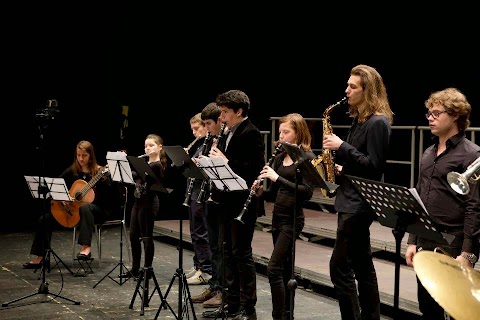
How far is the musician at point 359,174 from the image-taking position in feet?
12.9

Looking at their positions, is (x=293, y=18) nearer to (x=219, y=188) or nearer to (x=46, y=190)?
(x=46, y=190)

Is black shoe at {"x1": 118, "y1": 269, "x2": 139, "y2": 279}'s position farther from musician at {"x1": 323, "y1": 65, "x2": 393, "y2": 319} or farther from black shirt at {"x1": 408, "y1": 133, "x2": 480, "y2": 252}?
black shirt at {"x1": 408, "y1": 133, "x2": 480, "y2": 252}

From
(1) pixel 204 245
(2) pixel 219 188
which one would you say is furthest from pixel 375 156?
(1) pixel 204 245

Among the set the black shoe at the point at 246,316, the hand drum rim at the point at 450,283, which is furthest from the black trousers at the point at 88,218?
the hand drum rim at the point at 450,283

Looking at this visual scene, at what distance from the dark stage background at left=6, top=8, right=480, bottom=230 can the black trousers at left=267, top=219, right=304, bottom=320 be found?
527 cm

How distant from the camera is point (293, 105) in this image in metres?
10.6

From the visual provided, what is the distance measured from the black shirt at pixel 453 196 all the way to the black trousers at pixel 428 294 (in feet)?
0.23

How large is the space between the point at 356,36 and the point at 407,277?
15.7ft

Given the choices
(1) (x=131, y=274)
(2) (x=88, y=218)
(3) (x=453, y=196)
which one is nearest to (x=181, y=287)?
(1) (x=131, y=274)

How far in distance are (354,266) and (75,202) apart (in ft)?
13.1

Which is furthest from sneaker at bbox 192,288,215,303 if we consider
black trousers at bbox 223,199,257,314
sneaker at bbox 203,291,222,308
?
black trousers at bbox 223,199,257,314

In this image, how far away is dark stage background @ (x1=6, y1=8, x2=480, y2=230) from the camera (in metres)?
9.56

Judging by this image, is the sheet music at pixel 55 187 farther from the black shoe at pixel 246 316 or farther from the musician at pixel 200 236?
the black shoe at pixel 246 316

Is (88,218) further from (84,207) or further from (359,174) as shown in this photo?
(359,174)
